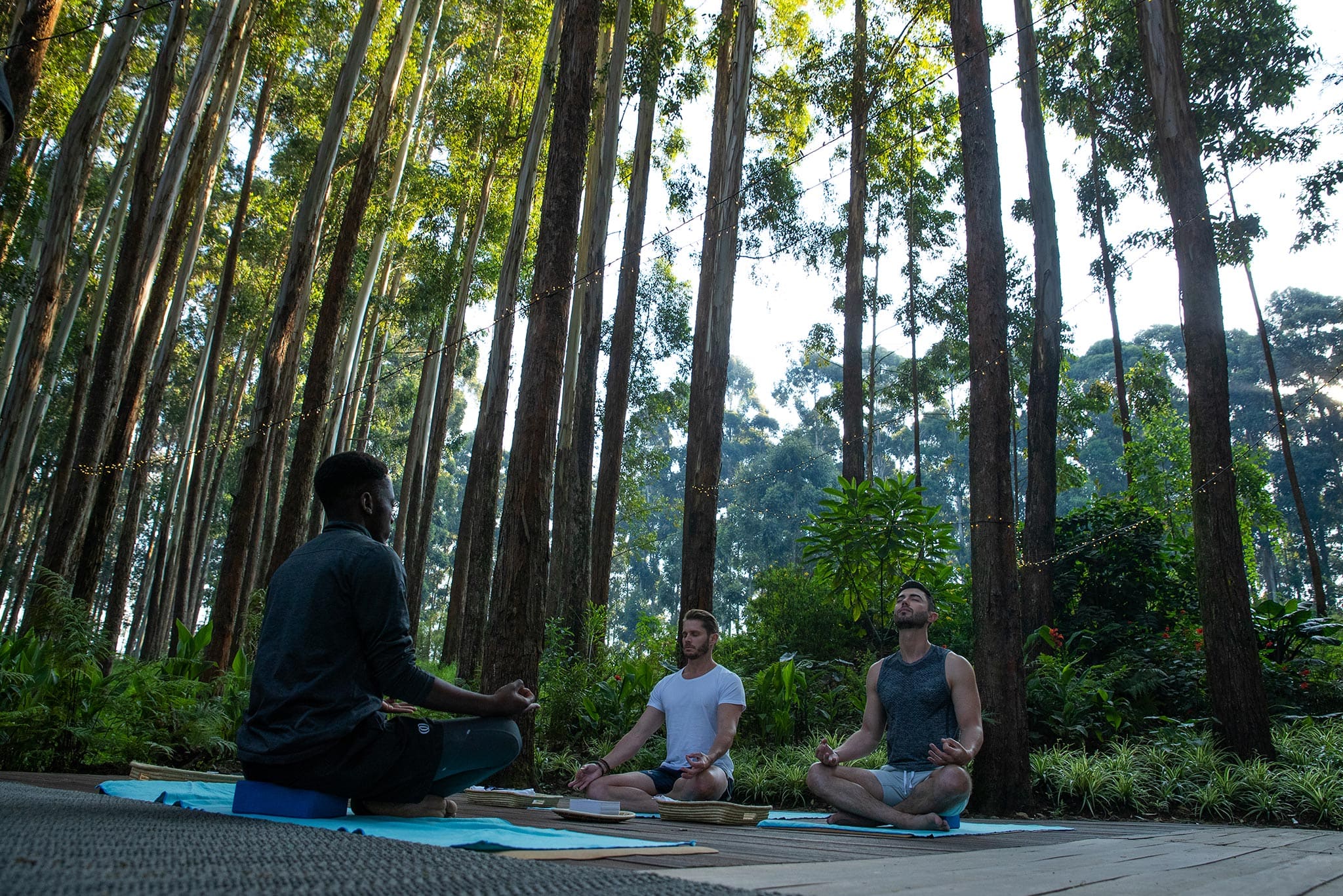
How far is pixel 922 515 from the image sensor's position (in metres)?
8.67

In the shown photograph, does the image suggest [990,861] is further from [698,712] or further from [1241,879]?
[698,712]

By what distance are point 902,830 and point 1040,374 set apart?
320 inches

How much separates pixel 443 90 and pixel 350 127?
2282 mm

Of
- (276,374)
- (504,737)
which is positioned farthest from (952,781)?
(276,374)

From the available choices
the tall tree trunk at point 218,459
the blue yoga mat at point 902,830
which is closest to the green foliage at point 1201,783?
Result: the blue yoga mat at point 902,830

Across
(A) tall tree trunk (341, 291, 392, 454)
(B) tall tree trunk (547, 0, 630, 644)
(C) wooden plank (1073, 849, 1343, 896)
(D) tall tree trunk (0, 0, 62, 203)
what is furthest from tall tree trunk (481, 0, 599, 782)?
(A) tall tree trunk (341, 291, 392, 454)

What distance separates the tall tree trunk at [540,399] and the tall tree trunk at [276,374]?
462cm

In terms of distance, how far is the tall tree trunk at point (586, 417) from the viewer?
11.7 m

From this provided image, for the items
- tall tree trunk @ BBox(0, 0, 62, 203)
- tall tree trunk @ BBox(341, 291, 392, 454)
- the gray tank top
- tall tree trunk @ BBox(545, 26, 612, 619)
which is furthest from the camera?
tall tree trunk @ BBox(341, 291, 392, 454)

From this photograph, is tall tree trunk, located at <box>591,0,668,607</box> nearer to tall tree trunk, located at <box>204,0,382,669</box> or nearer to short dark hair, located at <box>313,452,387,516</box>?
tall tree trunk, located at <box>204,0,382,669</box>

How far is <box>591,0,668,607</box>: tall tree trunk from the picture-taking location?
13117mm

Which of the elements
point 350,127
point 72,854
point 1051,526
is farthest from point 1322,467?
point 72,854

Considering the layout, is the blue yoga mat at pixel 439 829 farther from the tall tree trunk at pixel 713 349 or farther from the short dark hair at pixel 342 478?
the tall tree trunk at pixel 713 349

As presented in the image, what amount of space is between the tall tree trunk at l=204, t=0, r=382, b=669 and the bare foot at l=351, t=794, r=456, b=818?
702 centimetres
